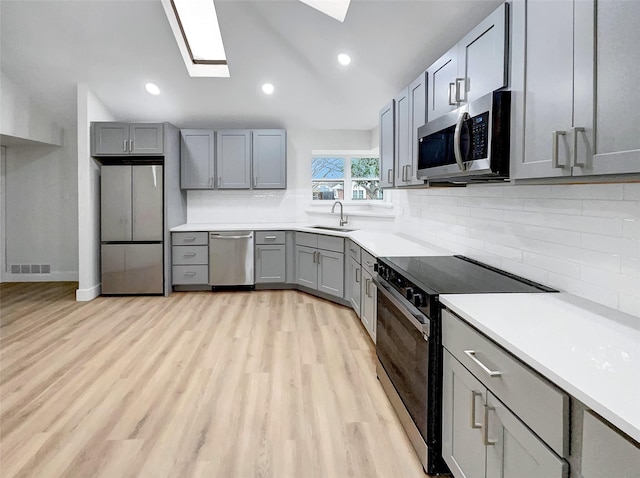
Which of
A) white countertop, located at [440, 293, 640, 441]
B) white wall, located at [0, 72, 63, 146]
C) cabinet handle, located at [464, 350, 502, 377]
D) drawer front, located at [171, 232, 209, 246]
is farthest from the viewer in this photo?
drawer front, located at [171, 232, 209, 246]

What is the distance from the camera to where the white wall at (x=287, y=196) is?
6438mm

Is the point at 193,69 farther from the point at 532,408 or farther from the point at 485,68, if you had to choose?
the point at 532,408

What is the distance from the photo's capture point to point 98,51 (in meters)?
4.79

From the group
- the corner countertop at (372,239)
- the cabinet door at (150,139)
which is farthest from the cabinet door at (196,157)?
the corner countertop at (372,239)

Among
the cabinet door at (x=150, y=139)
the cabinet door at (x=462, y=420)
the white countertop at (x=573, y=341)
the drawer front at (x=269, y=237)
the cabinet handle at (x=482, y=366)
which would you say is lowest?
the cabinet door at (x=462, y=420)

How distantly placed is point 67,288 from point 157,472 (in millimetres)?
4849

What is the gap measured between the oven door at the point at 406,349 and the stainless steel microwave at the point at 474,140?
702 mm

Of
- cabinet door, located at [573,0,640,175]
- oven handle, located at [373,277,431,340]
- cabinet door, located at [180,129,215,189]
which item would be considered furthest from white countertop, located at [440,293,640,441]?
cabinet door, located at [180,129,215,189]

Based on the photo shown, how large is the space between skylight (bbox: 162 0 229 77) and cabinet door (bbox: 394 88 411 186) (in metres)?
2.30

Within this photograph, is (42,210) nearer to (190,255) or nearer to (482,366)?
(190,255)

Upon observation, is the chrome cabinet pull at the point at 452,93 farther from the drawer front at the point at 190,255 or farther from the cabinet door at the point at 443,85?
the drawer front at the point at 190,255

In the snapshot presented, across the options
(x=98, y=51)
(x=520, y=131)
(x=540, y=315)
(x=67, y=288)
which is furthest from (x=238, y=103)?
(x=540, y=315)

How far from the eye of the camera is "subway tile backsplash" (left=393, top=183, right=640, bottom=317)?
5.39ft

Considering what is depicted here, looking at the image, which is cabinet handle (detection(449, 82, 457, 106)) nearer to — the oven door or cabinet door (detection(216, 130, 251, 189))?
the oven door
